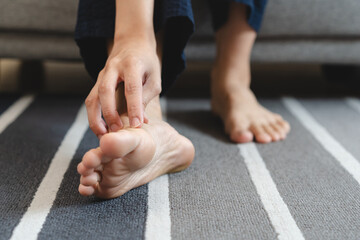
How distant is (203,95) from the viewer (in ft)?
3.87

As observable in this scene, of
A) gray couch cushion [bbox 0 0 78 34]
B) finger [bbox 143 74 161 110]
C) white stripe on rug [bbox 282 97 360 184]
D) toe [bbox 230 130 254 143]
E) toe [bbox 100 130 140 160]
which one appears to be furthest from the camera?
gray couch cushion [bbox 0 0 78 34]

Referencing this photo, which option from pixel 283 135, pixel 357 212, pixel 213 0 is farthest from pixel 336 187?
pixel 213 0

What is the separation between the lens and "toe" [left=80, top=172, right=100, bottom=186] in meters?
0.44

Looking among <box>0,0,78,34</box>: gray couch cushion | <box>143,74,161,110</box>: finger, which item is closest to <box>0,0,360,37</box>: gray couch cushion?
<box>0,0,78,34</box>: gray couch cushion

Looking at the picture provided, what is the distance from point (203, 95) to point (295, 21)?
14.1 inches

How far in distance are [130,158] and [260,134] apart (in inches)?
15.4

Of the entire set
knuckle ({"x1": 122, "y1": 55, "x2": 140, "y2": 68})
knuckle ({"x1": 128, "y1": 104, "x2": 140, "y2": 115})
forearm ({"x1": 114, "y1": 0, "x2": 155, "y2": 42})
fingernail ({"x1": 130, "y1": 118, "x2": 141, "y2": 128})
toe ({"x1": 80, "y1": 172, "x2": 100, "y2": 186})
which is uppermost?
forearm ({"x1": 114, "y1": 0, "x2": 155, "y2": 42})

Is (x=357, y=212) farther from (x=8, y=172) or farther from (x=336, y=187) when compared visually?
(x=8, y=172)

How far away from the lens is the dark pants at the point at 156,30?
592 millimetres

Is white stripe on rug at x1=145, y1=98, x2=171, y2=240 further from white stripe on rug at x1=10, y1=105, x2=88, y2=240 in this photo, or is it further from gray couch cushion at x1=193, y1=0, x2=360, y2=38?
gray couch cushion at x1=193, y1=0, x2=360, y2=38

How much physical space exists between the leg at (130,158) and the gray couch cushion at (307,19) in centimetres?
48

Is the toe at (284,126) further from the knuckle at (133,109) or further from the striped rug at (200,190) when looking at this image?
the knuckle at (133,109)

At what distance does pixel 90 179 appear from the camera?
0.44 metres

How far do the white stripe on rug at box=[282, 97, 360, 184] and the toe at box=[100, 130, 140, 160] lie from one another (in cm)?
39
